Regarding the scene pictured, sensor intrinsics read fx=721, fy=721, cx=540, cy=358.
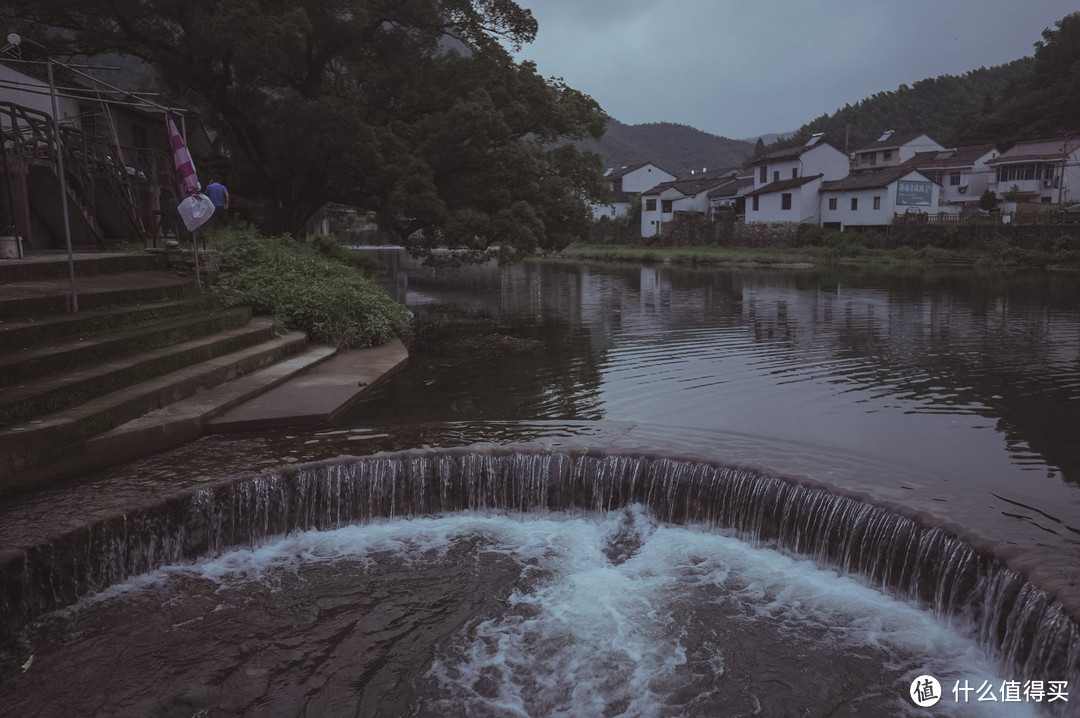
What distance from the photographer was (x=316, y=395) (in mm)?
11289

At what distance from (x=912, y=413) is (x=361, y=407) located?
8866 mm

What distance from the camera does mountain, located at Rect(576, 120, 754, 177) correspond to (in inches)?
A: 6048

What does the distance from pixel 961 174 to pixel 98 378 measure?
6834cm

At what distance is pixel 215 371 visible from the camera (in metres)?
A: 11.0

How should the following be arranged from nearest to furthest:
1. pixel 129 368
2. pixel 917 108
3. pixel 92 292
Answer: pixel 129 368 < pixel 92 292 < pixel 917 108

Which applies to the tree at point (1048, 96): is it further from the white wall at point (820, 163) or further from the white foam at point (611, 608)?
the white foam at point (611, 608)

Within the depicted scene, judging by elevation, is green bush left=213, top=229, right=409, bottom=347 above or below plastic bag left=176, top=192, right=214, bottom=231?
below

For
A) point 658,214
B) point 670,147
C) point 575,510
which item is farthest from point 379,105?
point 670,147

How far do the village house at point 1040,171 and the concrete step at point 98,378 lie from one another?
2219 inches

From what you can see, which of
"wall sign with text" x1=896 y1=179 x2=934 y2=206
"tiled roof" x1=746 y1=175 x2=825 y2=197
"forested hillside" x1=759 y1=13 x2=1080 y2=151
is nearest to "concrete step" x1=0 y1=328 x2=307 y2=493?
"wall sign with text" x1=896 y1=179 x2=934 y2=206

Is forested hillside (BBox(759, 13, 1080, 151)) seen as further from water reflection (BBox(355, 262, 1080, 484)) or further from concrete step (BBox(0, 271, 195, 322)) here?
concrete step (BBox(0, 271, 195, 322))

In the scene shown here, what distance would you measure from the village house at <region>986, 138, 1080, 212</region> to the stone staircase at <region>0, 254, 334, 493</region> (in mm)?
55645

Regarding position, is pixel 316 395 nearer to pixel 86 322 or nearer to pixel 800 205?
pixel 86 322

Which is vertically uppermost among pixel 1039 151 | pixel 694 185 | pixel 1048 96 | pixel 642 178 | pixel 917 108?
pixel 917 108
